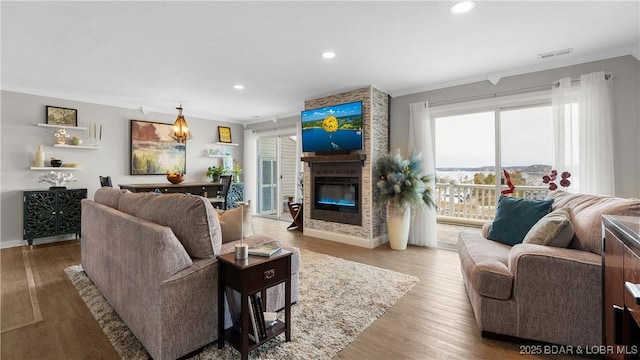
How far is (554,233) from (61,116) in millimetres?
6620

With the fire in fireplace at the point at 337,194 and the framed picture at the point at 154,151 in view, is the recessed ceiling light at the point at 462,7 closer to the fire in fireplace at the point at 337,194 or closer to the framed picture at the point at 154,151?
the fire in fireplace at the point at 337,194

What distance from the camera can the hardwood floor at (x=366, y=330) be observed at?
1794 millimetres

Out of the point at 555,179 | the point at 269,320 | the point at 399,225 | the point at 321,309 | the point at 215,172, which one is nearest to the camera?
the point at 269,320

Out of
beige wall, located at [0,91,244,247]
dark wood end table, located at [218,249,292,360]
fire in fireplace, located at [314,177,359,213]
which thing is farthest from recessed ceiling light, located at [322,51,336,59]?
beige wall, located at [0,91,244,247]

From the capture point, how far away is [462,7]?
2.18 metres

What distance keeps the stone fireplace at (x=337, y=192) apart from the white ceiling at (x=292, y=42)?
1.32 metres

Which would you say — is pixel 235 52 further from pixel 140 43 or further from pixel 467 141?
pixel 467 141

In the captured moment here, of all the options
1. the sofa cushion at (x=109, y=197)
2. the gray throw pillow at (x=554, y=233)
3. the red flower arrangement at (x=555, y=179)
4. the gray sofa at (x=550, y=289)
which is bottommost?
the gray sofa at (x=550, y=289)

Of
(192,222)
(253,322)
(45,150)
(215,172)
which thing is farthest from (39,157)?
(253,322)

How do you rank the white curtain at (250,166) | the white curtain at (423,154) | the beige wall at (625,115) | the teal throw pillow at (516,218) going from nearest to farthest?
the teal throw pillow at (516,218) → the beige wall at (625,115) → the white curtain at (423,154) → the white curtain at (250,166)

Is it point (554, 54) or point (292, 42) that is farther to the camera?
point (554, 54)

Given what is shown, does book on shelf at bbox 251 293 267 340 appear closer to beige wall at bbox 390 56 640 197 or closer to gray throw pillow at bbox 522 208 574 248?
gray throw pillow at bbox 522 208 574 248

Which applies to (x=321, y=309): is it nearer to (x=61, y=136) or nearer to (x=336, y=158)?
(x=336, y=158)

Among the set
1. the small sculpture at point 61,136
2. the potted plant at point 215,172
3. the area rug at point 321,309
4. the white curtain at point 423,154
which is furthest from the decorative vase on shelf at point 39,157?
the white curtain at point 423,154
